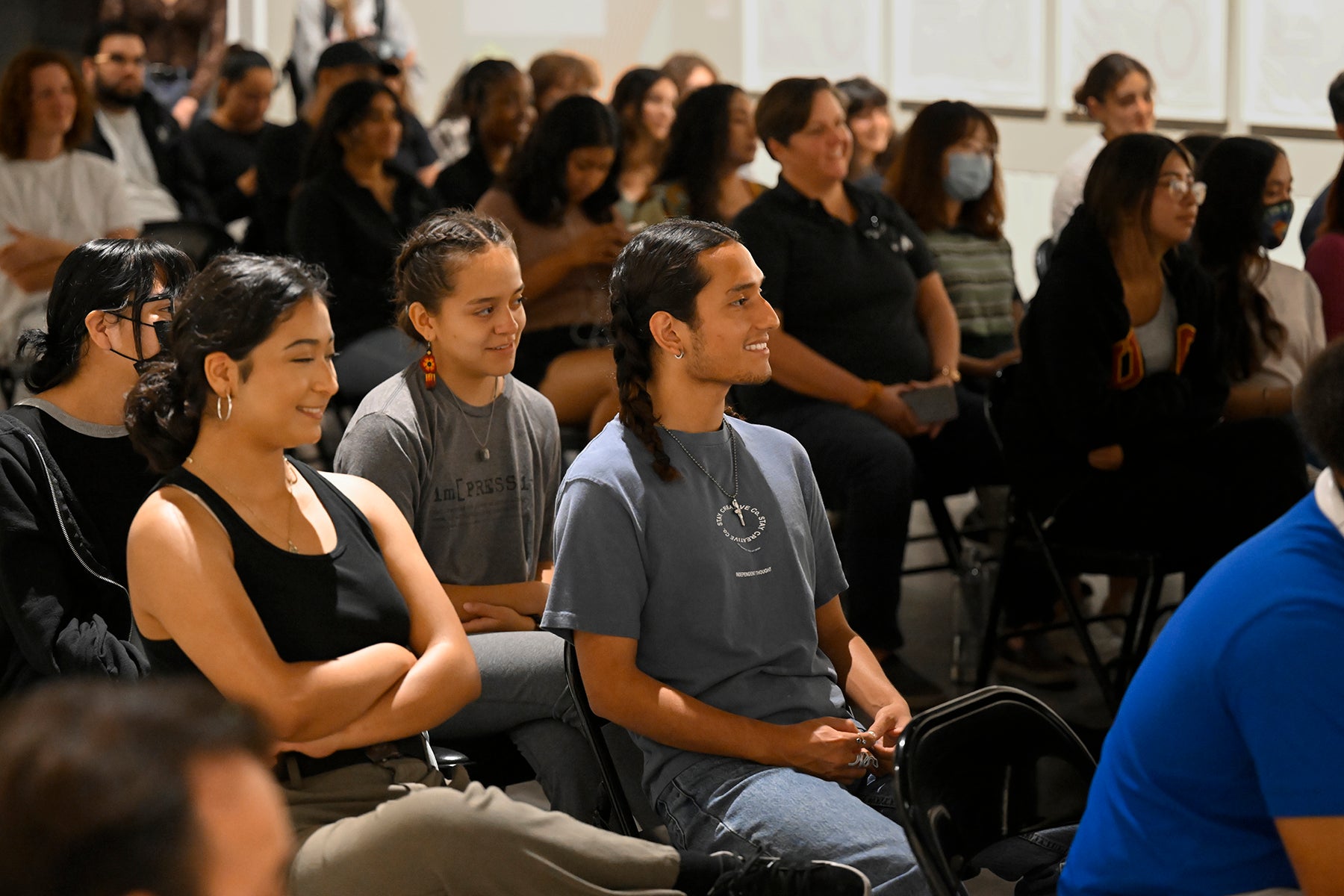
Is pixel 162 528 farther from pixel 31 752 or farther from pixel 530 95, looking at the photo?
pixel 530 95

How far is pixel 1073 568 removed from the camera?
11.5 feet

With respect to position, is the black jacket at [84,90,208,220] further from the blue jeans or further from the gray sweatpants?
the blue jeans

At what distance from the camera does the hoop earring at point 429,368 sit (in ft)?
8.82

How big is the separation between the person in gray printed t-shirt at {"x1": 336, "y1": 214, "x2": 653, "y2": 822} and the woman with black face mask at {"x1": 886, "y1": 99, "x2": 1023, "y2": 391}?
2.05 meters

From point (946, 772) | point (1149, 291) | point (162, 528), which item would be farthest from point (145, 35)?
point (946, 772)

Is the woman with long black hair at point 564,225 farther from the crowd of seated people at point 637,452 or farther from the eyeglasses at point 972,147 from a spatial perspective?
the eyeglasses at point 972,147

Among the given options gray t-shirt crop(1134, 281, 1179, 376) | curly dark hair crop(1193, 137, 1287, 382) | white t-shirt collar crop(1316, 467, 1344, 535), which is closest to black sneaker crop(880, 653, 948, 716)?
gray t-shirt crop(1134, 281, 1179, 376)

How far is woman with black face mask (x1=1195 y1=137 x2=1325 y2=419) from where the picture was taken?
12.6 ft

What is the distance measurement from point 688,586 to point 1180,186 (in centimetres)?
204

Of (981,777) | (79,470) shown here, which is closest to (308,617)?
(79,470)

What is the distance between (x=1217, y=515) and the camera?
134 inches

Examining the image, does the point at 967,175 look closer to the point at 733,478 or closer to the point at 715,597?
the point at 733,478

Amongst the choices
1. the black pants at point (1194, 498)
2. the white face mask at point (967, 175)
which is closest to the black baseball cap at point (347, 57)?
the white face mask at point (967, 175)

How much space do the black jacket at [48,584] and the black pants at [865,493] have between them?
1840mm
